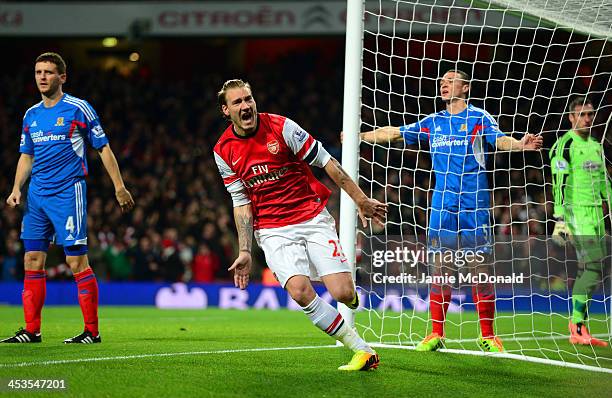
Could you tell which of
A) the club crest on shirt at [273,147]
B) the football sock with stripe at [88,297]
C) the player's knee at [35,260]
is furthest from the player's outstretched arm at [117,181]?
the club crest on shirt at [273,147]

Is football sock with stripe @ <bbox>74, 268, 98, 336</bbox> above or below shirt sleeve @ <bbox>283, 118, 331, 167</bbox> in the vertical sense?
below

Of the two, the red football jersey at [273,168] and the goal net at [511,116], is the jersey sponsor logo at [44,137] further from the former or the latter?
the goal net at [511,116]

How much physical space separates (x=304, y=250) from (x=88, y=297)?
7.46 feet

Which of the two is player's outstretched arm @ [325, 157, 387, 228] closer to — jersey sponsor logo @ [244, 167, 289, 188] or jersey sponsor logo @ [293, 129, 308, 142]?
jersey sponsor logo @ [293, 129, 308, 142]

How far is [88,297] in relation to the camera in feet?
23.5

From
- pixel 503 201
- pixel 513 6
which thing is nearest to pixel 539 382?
pixel 513 6

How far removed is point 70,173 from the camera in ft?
23.5

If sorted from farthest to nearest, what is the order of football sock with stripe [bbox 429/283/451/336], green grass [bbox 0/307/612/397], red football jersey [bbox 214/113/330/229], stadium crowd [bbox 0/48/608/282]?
1. stadium crowd [bbox 0/48/608/282]
2. football sock with stripe [bbox 429/283/451/336]
3. red football jersey [bbox 214/113/330/229]
4. green grass [bbox 0/307/612/397]

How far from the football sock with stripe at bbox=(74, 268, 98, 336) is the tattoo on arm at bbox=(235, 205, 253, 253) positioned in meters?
1.92

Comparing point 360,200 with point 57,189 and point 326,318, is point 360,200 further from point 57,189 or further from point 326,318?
point 57,189

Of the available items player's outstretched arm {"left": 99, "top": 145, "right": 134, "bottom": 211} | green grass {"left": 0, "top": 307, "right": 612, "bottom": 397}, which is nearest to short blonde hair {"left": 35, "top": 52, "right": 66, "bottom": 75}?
player's outstretched arm {"left": 99, "top": 145, "right": 134, "bottom": 211}

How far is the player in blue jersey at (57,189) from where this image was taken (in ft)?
23.3

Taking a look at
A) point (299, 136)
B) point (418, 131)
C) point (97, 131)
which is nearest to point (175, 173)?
point (97, 131)

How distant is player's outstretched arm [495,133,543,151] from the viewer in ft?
22.0
